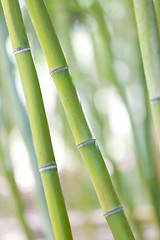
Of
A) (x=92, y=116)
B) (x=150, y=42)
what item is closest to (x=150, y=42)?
(x=150, y=42)

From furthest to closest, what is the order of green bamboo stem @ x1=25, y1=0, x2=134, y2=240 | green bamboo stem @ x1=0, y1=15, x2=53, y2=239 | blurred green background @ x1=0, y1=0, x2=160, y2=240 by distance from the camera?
1. blurred green background @ x1=0, y1=0, x2=160, y2=240
2. green bamboo stem @ x1=0, y1=15, x2=53, y2=239
3. green bamboo stem @ x1=25, y1=0, x2=134, y2=240

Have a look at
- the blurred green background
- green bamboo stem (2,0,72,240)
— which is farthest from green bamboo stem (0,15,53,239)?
green bamboo stem (2,0,72,240)

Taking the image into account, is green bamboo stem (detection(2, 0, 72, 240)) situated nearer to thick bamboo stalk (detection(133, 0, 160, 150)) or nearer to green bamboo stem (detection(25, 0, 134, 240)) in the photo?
green bamboo stem (detection(25, 0, 134, 240))

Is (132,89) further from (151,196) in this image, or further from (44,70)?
(151,196)

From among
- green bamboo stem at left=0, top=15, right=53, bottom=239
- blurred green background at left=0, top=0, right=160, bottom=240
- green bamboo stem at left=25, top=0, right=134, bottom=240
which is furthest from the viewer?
blurred green background at left=0, top=0, right=160, bottom=240

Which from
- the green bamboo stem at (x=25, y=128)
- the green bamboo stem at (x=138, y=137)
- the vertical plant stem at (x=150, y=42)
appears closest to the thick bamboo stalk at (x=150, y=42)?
the vertical plant stem at (x=150, y=42)

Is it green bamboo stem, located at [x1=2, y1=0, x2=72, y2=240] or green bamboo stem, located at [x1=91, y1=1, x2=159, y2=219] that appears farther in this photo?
green bamboo stem, located at [x1=91, y1=1, x2=159, y2=219]
